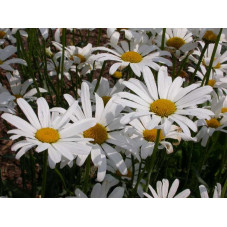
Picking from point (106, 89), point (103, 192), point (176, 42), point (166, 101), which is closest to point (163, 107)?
point (166, 101)

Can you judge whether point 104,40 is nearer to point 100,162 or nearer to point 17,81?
point 17,81

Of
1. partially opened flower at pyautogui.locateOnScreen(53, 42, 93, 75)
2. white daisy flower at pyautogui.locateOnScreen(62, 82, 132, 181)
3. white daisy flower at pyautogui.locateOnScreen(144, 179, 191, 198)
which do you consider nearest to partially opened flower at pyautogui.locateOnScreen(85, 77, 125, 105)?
partially opened flower at pyautogui.locateOnScreen(53, 42, 93, 75)

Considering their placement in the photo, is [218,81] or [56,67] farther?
[56,67]

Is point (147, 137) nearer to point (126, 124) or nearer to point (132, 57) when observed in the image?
point (126, 124)

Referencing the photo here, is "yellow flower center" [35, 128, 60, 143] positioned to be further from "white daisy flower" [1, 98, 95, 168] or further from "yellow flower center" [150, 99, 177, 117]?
"yellow flower center" [150, 99, 177, 117]

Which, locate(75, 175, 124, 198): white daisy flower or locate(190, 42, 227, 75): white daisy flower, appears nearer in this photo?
locate(75, 175, 124, 198): white daisy flower

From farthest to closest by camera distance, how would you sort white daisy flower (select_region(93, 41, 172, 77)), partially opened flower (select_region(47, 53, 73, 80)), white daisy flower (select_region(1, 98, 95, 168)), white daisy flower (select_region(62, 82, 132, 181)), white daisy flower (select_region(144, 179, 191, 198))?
partially opened flower (select_region(47, 53, 73, 80)), white daisy flower (select_region(93, 41, 172, 77)), white daisy flower (select_region(144, 179, 191, 198)), white daisy flower (select_region(62, 82, 132, 181)), white daisy flower (select_region(1, 98, 95, 168))

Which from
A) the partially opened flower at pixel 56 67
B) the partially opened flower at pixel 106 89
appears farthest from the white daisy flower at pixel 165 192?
the partially opened flower at pixel 56 67
